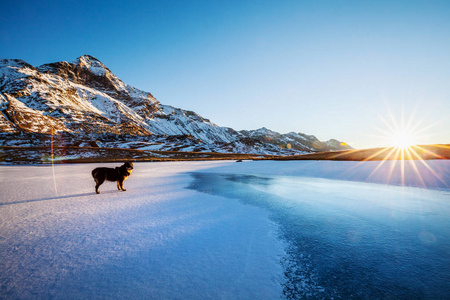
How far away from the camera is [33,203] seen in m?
6.40

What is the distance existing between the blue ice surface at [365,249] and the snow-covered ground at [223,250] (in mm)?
19

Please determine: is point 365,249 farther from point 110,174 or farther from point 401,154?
point 401,154

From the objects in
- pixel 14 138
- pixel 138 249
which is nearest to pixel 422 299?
pixel 138 249

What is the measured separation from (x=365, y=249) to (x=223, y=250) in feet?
8.44

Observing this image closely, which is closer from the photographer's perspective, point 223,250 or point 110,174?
point 223,250

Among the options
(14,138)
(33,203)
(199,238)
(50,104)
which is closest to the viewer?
(199,238)

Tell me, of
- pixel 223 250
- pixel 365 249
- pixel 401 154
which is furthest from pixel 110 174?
pixel 401 154

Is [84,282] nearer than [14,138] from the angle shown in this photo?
Yes

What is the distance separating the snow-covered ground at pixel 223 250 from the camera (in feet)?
7.94

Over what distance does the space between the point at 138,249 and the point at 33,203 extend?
5.80 metres

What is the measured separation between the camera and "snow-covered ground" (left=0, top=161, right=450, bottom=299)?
242 centimetres

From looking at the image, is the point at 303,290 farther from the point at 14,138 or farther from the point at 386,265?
the point at 14,138

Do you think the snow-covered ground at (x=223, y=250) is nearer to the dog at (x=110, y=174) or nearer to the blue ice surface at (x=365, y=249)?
the blue ice surface at (x=365, y=249)

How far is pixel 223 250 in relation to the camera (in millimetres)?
3377
